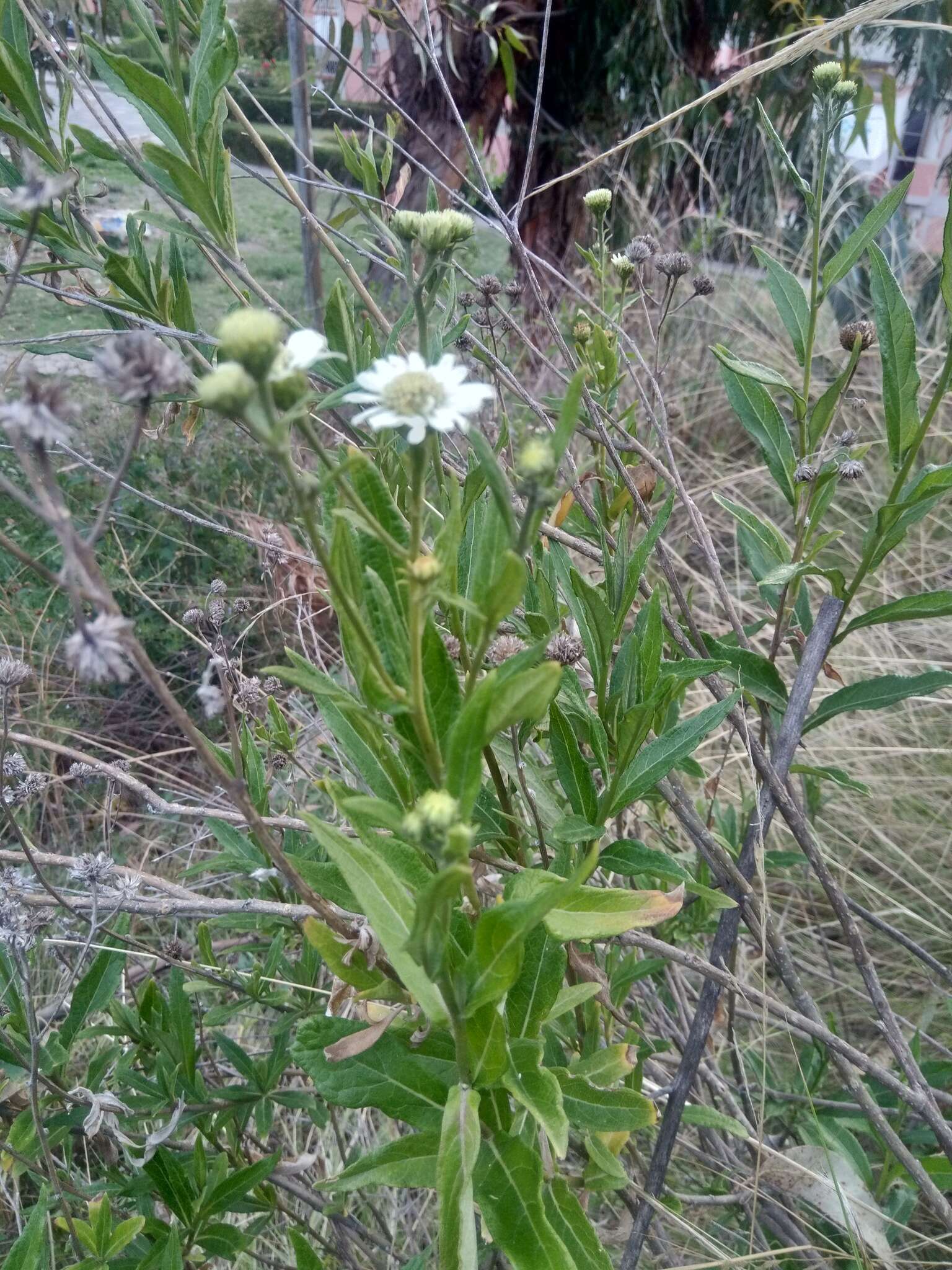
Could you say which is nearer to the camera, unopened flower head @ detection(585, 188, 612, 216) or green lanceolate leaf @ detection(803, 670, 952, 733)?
green lanceolate leaf @ detection(803, 670, 952, 733)

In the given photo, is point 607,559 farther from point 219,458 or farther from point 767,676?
point 219,458

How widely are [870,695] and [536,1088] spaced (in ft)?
2.10

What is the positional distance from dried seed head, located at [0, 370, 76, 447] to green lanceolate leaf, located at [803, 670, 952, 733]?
2.71 ft

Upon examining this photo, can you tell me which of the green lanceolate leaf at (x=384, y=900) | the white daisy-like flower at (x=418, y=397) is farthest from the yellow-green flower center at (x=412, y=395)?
the green lanceolate leaf at (x=384, y=900)

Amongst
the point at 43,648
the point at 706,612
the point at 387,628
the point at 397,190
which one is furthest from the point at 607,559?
the point at 43,648

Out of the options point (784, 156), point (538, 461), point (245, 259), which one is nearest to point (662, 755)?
point (538, 461)

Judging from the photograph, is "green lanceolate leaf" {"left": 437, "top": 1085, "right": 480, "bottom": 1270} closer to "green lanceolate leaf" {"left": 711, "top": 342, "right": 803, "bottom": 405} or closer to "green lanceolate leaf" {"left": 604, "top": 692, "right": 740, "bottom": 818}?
"green lanceolate leaf" {"left": 604, "top": 692, "right": 740, "bottom": 818}

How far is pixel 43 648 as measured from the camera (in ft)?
9.03

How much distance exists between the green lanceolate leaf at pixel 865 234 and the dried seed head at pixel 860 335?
7 centimetres

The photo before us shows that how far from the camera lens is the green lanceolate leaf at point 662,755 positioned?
83cm

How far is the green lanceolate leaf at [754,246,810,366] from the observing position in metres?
1.08

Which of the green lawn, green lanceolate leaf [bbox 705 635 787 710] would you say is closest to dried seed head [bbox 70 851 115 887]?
green lanceolate leaf [bbox 705 635 787 710]

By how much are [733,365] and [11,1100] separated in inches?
47.8

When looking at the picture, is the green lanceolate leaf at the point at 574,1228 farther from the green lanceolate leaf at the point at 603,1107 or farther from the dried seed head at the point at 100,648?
the dried seed head at the point at 100,648
